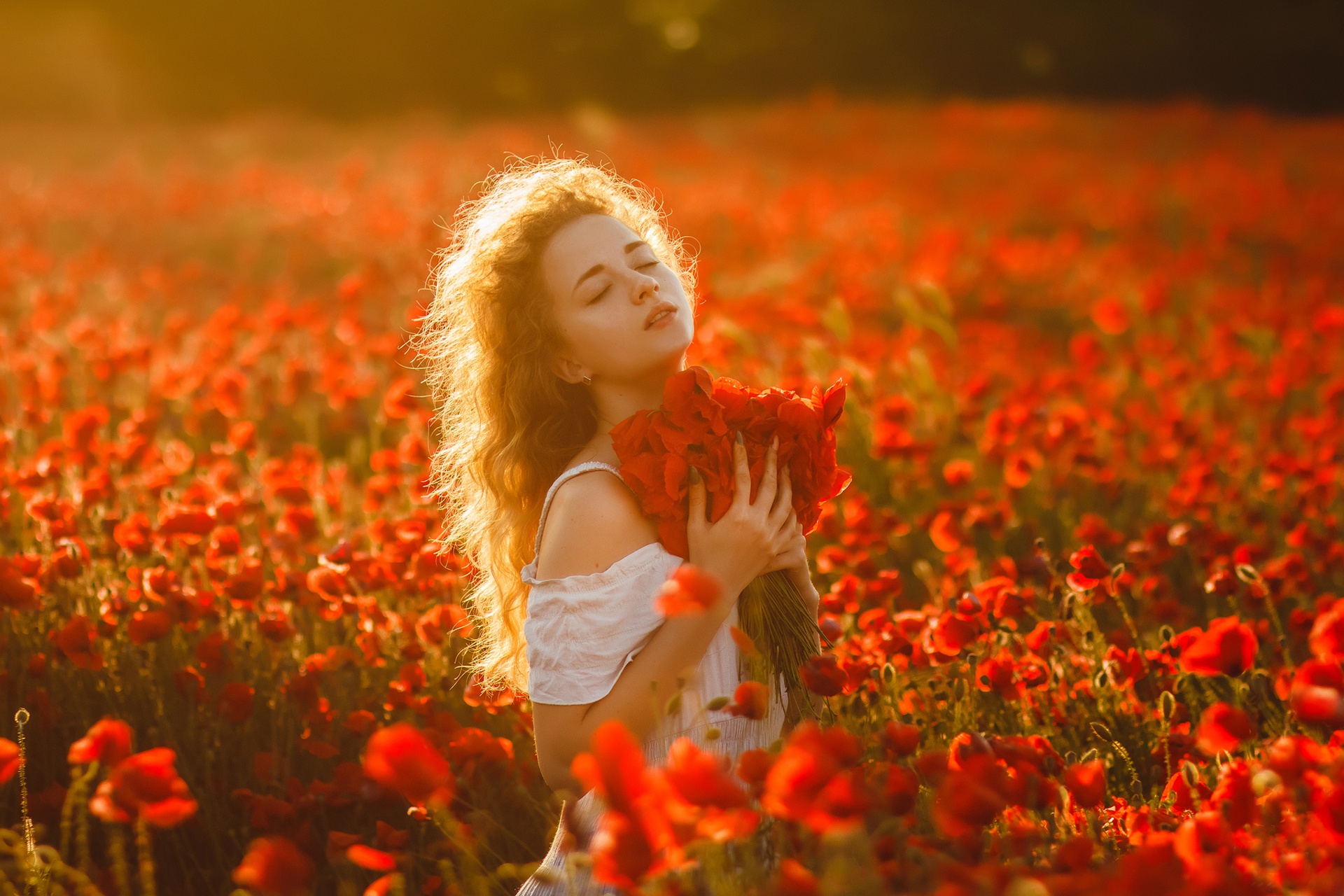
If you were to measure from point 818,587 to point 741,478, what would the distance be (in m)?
1.38

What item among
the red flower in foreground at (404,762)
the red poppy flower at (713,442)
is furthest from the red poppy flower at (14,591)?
the red flower in foreground at (404,762)

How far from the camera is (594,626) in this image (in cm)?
184

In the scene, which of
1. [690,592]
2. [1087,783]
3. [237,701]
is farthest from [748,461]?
[237,701]

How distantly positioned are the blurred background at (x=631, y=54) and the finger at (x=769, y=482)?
16.6m

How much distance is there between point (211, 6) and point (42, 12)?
307 centimetres

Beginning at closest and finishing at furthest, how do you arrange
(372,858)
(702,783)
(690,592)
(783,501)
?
(702,783) → (372,858) → (690,592) → (783,501)

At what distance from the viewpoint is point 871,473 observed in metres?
3.81

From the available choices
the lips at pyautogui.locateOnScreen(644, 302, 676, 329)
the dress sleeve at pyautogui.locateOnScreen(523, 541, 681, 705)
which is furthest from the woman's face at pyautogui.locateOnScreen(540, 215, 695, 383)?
the dress sleeve at pyautogui.locateOnScreen(523, 541, 681, 705)

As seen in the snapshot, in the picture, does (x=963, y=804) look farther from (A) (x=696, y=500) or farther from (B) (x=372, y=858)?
(A) (x=696, y=500)

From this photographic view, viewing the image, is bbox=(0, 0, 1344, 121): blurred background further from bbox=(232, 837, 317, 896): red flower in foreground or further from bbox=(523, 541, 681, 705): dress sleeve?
bbox=(232, 837, 317, 896): red flower in foreground

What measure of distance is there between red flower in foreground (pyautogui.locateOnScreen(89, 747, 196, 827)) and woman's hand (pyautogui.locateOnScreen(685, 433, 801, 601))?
825mm

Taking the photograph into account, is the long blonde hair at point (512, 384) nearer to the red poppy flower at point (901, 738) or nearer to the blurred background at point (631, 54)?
the red poppy flower at point (901, 738)

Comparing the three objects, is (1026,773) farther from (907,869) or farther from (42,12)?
(42,12)

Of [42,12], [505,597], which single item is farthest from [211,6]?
[505,597]
